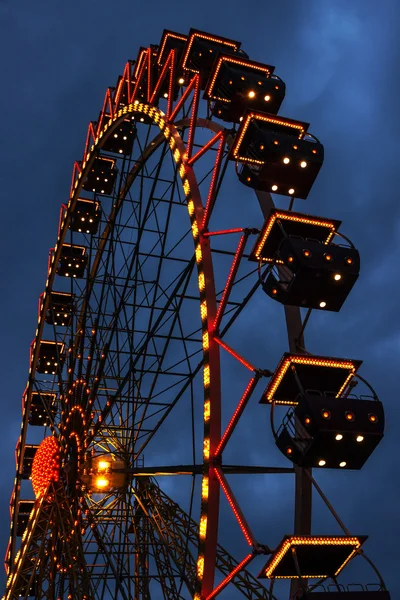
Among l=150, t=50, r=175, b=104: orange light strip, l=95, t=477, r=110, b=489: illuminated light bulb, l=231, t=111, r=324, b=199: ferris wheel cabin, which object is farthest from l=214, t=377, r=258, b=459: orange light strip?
l=150, t=50, r=175, b=104: orange light strip

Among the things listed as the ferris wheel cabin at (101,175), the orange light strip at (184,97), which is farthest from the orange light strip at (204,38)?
the ferris wheel cabin at (101,175)

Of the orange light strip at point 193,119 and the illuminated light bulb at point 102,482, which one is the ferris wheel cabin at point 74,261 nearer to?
the illuminated light bulb at point 102,482

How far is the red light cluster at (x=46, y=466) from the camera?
20797 millimetres

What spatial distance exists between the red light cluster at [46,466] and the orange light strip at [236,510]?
31.4 feet

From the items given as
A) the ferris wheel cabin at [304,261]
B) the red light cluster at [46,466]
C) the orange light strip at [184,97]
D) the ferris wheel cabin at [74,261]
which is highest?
the ferris wheel cabin at [74,261]

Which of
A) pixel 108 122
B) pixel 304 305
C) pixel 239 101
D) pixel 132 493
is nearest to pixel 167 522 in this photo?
pixel 132 493

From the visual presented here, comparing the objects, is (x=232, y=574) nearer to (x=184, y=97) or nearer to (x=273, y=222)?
(x=273, y=222)

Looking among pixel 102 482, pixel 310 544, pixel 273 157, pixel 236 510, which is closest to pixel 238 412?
pixel 236 510

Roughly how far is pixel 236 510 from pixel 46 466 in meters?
10.9

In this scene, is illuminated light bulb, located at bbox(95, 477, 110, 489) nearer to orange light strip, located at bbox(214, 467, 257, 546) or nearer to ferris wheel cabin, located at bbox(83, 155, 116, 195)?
orange light strip, located at bbox(214, 467, 257, 546)

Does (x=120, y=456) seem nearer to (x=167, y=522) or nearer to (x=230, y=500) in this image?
(x=167, y=522)

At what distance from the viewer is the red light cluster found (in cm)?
2080

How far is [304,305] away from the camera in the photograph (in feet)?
43.5

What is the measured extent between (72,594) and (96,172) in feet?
46.9
